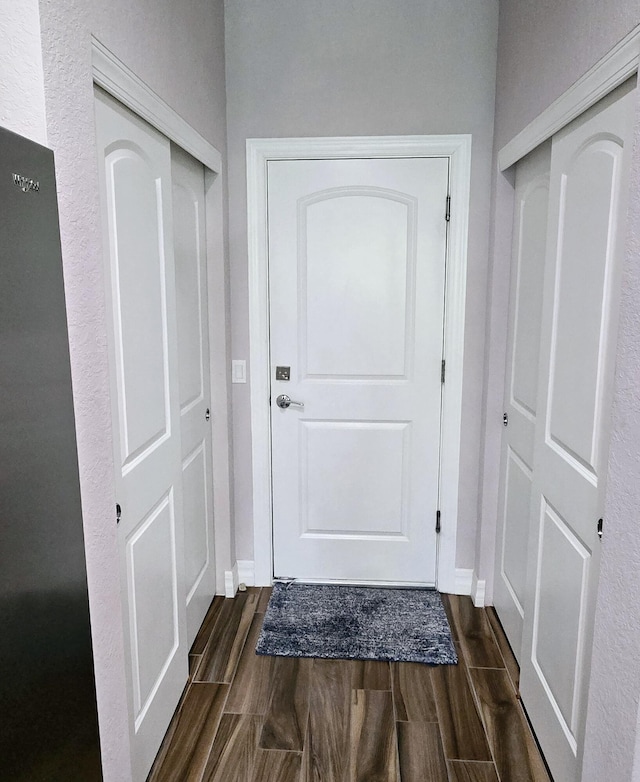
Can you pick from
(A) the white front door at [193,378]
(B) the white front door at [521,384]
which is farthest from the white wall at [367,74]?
(A) the white front door at [193,378]

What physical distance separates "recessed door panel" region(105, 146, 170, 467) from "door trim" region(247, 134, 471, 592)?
0.84m

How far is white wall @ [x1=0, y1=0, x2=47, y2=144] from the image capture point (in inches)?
38.8

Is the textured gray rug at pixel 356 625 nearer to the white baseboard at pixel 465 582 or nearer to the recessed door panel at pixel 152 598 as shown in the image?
the white baseboard at pixel 465 582

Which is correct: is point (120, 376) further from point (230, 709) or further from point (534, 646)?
point (534, 646)

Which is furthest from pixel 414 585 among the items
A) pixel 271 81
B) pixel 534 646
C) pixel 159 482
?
pixel 271 81

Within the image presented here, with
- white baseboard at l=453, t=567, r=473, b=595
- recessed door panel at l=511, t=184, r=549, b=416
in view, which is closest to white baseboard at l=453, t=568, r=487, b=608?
white baseboard at l=453, t=567, r=473, b=595

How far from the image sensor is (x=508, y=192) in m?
2.32

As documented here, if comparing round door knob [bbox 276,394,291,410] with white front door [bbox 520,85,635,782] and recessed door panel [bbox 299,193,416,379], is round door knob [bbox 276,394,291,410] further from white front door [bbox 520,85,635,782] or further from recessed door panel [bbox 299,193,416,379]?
white front door [bbox 520,85,635,782]

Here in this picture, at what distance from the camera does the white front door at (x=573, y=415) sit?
4.55ft

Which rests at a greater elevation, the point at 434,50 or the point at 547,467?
the point at 434,50

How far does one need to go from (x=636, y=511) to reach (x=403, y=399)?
1.52 m

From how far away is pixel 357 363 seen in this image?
8.53 ft

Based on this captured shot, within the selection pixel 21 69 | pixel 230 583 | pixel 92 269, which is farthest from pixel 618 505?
pixel 230 583

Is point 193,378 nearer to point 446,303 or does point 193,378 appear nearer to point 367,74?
point 446,303
